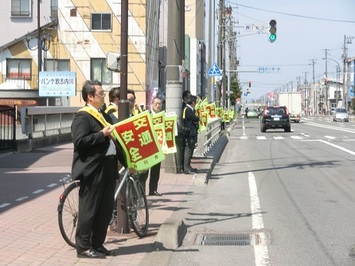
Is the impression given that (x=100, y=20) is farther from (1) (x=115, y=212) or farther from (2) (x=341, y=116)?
(2) (x=341, y=116)

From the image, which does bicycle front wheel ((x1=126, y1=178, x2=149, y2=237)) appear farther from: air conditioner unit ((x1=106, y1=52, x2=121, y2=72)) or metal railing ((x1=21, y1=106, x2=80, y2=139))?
metal railing ((x1=21, y1=106, x2=80, y2=139))

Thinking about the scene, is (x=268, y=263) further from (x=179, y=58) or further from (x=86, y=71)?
(x=86, y=71)

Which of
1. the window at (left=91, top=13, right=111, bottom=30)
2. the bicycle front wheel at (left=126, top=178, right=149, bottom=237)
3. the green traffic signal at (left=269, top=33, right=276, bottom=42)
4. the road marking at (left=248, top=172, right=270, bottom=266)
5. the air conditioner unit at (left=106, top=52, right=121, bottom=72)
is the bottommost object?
the road marking at (left=248, top=172, right=270, bottom=266)

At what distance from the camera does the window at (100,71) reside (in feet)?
137

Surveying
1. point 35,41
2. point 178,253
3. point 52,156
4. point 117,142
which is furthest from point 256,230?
point 35,41

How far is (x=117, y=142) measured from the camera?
656cm

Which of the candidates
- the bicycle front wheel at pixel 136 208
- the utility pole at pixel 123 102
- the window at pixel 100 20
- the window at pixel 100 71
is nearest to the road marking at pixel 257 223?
the bicycle front wheel at pixel 136 208

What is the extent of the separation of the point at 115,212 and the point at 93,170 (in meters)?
1.75

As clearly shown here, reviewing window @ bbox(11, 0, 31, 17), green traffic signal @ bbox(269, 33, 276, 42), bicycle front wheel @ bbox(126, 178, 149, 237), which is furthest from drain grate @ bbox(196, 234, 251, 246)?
window @ bbox(11, 0, 31, 17)

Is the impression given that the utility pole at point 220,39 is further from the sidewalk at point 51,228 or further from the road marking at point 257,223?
the road marking at point 257,223

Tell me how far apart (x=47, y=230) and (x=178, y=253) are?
6.54 ft

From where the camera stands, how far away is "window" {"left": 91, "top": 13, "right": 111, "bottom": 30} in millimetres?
41812

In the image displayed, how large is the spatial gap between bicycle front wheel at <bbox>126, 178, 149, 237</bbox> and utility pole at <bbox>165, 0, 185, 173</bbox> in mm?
6303

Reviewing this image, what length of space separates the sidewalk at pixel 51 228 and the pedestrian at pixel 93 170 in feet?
0.96
